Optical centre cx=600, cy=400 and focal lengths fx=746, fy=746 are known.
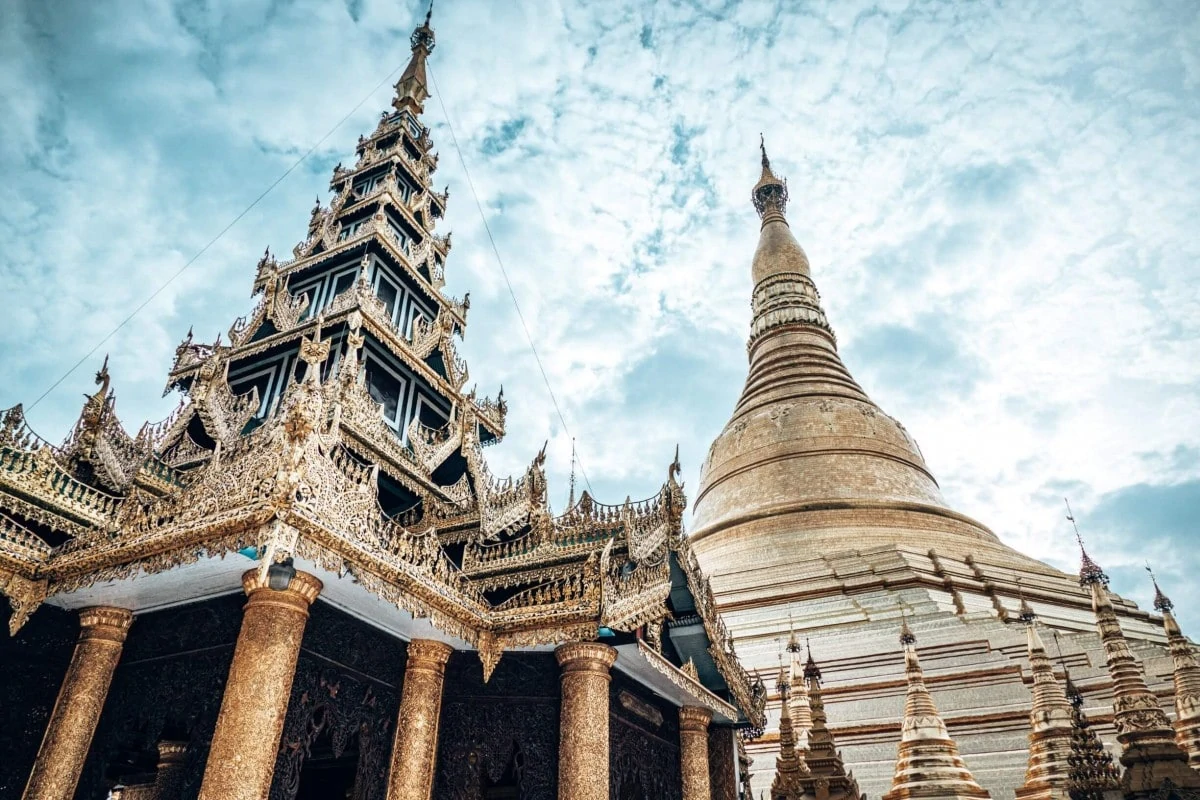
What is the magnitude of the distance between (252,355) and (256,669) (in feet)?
28.2

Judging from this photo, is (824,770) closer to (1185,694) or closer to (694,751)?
(694,751)

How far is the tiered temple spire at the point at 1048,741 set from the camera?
29.1ft

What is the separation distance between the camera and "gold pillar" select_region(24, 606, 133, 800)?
7.41m

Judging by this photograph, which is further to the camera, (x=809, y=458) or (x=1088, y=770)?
(x=809, y=458)

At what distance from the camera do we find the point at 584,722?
838cm

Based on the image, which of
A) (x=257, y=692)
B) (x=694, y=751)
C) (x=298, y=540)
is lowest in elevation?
(x=257, y=692)

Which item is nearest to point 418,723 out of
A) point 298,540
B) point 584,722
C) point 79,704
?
point 584,722

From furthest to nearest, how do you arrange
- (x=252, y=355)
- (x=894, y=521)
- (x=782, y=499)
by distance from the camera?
(x=782, y=499), (x=894, y=521), (x=252, y=355)

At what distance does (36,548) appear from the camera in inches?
312

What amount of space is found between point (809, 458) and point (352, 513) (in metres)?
23.5

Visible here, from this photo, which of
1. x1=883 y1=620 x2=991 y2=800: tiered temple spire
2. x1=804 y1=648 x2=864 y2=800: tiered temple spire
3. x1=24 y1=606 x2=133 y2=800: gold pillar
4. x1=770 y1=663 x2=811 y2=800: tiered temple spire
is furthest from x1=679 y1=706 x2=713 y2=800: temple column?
x1=24 y1=606 x2=133 y2=800: gold pillar

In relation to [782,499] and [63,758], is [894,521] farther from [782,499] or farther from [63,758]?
[63,758]

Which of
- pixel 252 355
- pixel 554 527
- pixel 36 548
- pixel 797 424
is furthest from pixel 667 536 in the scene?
pixel 797 424

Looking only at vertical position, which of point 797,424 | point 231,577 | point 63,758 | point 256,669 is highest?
point 797,424
